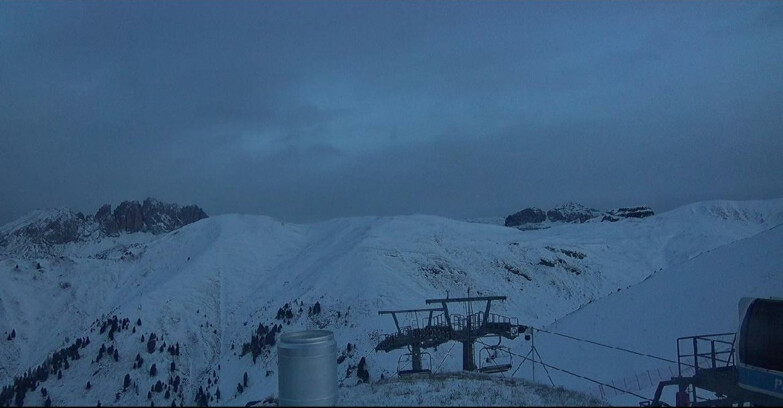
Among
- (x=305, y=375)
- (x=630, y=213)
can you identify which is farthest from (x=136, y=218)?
(x=305, y=375)

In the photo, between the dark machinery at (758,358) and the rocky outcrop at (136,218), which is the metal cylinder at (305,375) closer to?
the dark machinery at (758,358)

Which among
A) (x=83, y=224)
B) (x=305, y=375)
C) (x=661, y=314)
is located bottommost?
(x=661, y=314)

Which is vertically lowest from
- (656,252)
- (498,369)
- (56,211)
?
(498,369)

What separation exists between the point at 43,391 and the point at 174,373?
8.84 meters

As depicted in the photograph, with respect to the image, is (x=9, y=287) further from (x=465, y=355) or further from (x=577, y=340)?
(x=577, y=340)

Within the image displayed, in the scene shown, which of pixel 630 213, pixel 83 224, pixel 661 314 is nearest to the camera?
pixel 661 314

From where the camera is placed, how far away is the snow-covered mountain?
4141 cm

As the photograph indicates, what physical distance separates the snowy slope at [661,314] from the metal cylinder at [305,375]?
1669 cm

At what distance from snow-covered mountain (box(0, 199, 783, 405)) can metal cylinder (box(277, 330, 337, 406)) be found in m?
23.4

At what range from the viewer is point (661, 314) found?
31.3 metres

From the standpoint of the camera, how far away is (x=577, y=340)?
3253cm

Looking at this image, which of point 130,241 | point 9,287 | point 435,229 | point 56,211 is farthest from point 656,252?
point 56,211

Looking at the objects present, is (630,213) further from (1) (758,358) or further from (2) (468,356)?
(1) (758,358)

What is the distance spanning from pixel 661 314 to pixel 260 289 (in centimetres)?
4266
